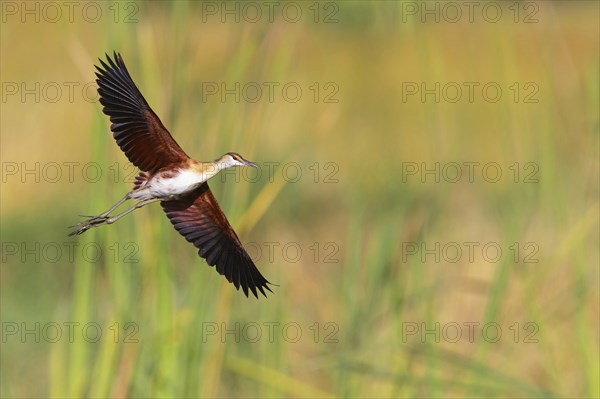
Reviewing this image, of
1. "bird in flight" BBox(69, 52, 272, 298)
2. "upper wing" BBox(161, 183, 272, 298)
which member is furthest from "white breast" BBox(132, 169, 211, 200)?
"upper wing" BBox(161, 183, 272, 298)

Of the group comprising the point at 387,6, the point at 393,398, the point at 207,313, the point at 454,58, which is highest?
the point at 454,58

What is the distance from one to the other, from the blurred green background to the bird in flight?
14cm

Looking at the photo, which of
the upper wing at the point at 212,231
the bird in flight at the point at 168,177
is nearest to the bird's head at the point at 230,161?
the bird in flight at the point at 168,177

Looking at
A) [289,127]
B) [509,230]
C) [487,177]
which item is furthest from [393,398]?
[289,127]

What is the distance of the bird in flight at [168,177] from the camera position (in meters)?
1.71

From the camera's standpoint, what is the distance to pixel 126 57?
2449 millimetres

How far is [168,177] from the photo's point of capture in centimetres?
171

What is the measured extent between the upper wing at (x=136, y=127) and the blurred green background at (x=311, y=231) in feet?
0.47

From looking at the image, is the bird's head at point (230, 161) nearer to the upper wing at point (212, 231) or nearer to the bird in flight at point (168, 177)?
the bird in flight at point (168, 177)

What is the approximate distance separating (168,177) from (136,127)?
11cm

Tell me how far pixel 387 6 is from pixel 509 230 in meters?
0.52

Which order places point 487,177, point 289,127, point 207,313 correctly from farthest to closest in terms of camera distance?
point 289,127 → point 487,177 → point 207,313

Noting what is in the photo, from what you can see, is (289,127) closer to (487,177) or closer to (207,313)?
(487,177)

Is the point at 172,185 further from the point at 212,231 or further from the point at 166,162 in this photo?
the point at 212,231
